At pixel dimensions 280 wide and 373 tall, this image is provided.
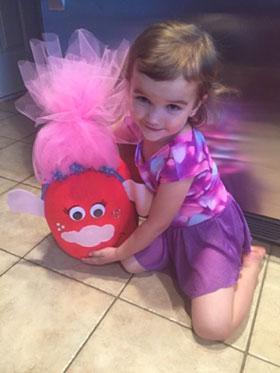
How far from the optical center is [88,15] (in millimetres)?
838

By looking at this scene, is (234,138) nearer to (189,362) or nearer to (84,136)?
(84,136)

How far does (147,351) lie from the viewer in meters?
0.61

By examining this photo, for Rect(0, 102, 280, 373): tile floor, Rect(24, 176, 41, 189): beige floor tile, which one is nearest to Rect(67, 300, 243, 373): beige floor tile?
Rect(0, 102, 280, 373): tile floor

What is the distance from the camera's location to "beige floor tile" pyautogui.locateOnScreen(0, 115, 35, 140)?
138 centimetres

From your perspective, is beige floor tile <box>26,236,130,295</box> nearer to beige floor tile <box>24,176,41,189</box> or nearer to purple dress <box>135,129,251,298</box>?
purple dress <box>135,129,251,298</box>

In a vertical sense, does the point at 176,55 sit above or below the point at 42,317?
above

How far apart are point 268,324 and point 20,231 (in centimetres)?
59

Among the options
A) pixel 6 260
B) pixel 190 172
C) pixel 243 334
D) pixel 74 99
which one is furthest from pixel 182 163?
pixel 6 260

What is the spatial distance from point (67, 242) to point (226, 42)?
51cm

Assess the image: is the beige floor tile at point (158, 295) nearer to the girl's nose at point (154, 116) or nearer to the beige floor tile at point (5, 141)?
the girl's nose at point (154, 116)

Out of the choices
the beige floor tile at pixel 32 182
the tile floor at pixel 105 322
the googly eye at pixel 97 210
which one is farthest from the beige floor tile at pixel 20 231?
the googly eye at pixel 97 210

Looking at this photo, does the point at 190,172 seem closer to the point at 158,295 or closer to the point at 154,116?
the point at 154,116

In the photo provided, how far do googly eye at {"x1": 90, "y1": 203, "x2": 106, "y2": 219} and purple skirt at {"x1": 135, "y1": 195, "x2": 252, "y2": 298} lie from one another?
0.40 ft

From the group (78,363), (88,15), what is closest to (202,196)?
(78,363)
